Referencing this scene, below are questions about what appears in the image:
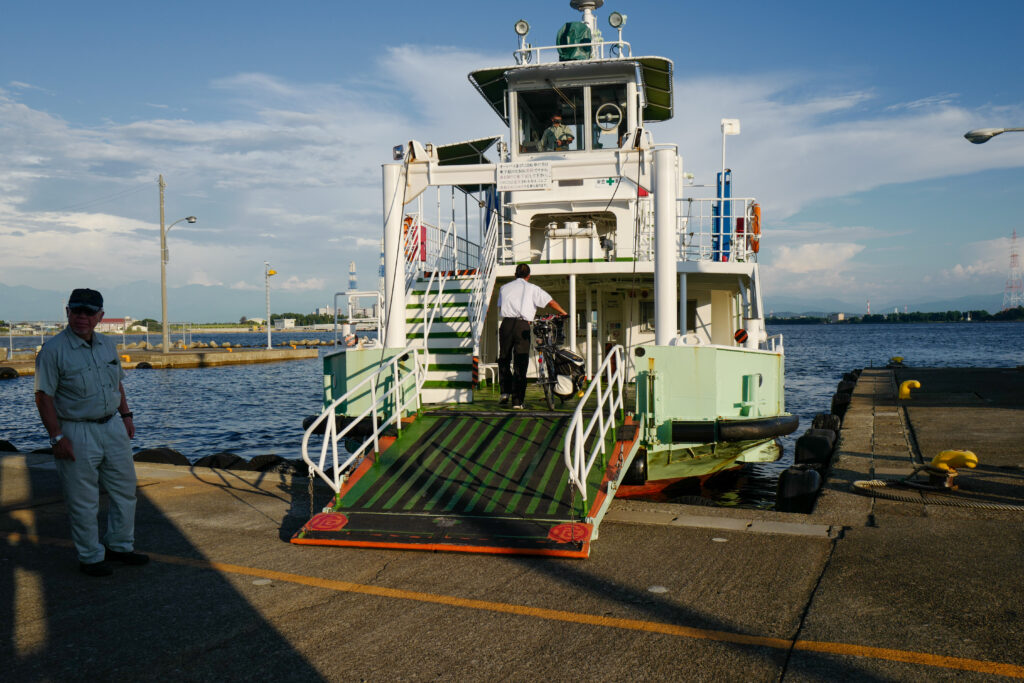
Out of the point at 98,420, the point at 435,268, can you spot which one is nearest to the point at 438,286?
the point at 435,268

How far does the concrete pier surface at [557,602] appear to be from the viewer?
381 centimetres

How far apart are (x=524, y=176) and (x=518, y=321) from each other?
1.77m

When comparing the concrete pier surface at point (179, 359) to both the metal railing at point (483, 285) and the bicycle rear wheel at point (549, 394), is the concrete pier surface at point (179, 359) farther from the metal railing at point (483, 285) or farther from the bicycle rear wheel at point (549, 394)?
the bicycle rear wheel at point (549, 394)

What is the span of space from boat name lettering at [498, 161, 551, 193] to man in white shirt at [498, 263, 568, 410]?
993 mm

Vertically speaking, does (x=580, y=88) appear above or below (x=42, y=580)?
above

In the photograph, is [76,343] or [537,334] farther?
[537,334]

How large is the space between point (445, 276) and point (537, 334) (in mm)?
3867

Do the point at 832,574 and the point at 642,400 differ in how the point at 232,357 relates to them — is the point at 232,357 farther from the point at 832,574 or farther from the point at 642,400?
the point at 832,574

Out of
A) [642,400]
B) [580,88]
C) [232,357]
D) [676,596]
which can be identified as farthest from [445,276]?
[232,357]

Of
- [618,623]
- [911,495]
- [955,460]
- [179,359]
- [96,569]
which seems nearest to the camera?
[618,623]

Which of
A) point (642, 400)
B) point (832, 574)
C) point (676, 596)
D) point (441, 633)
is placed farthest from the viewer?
point (642, 400)

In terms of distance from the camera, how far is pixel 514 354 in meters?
9.05

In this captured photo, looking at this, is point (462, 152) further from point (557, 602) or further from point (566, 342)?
point (557, 602)

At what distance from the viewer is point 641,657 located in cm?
387
